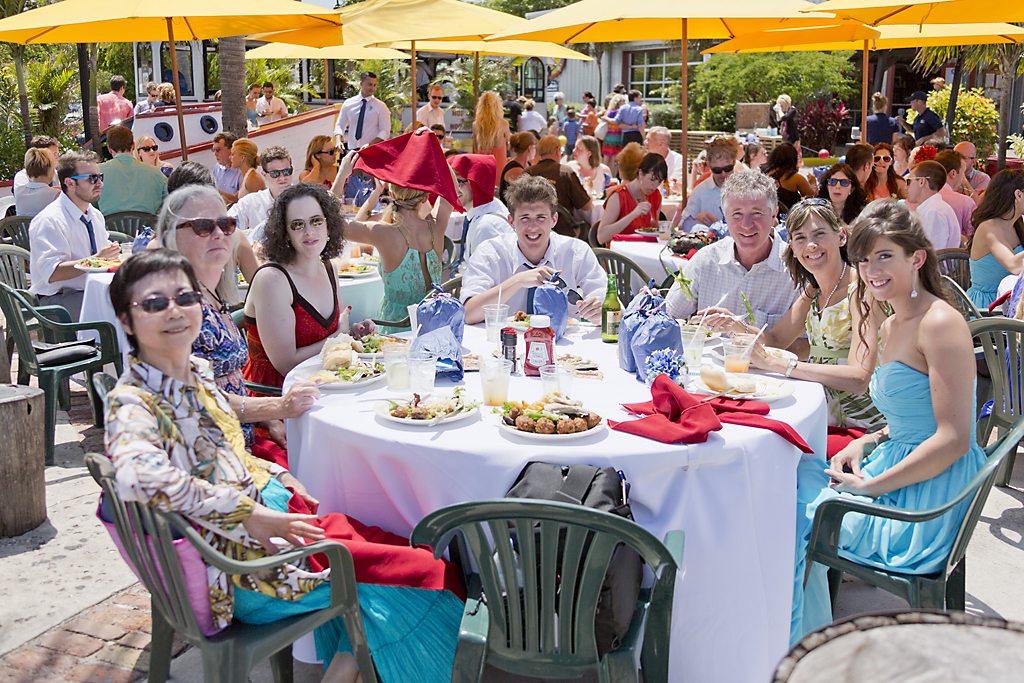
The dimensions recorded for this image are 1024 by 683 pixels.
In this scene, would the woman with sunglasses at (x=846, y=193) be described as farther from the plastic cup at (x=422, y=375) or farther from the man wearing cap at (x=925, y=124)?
the man wearing cap at (x=925, y=124)

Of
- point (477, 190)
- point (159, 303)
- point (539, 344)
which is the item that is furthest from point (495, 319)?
point (477, 190)

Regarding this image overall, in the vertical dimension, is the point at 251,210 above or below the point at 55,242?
above

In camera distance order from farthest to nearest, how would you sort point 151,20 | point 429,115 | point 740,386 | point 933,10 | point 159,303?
point 429,115, point 151,20, point 933,10, point 740,386, point 159,303

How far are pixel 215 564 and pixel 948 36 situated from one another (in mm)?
8925

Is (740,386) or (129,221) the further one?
(129,221)

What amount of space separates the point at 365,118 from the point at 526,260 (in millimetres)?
8781

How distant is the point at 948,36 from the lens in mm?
8266

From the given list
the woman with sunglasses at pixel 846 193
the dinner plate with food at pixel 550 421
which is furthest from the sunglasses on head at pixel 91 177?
the woman with sunglasses at pixel 846 193

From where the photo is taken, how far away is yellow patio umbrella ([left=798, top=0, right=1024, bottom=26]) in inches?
208

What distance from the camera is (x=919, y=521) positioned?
7.74 ft

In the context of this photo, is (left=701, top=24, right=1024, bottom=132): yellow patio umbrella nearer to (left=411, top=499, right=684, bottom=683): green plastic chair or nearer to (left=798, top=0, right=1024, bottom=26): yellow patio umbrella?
(left=798, top=0, right=1024, bottom=26): yellow patio umbrella

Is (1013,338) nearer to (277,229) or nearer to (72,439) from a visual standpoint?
(277,229)

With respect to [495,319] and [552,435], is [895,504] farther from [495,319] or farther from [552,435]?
[495,319]

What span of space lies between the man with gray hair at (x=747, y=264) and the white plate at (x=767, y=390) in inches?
36.9
